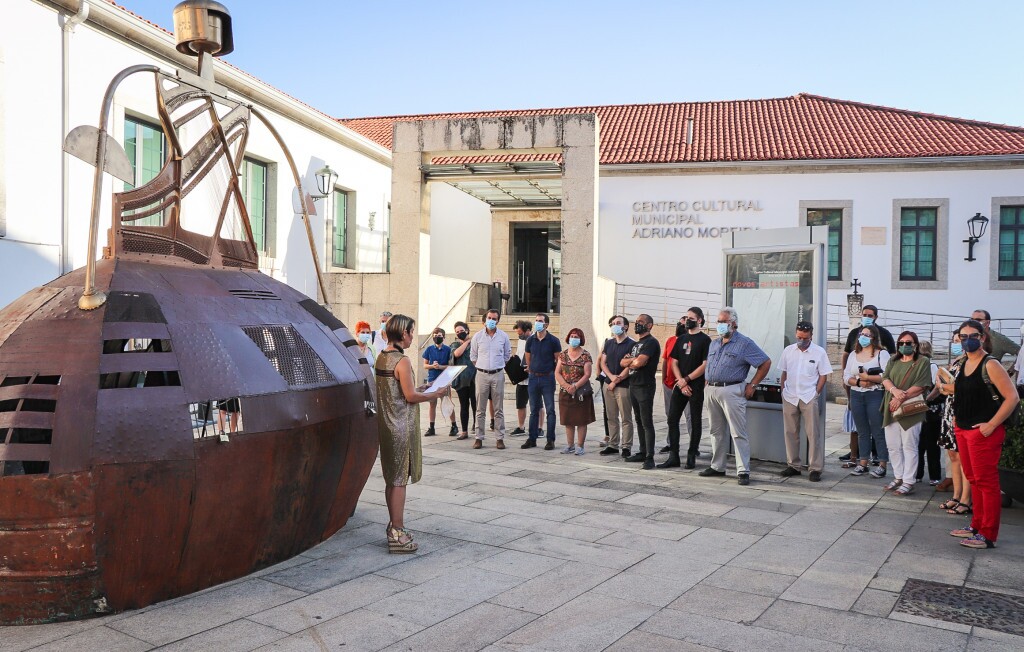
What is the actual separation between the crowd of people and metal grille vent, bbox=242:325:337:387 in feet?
1.73

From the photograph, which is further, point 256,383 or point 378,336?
point 378,336

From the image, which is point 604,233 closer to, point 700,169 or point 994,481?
point 700,169

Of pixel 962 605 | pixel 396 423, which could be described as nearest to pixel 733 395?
pixel 962 605

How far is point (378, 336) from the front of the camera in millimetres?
13117

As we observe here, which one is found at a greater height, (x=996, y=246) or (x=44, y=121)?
(x=44, y=121)

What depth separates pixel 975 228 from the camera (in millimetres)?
22828

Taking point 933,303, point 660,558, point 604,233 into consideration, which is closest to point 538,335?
point 660,558

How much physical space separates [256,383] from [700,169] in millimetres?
21140

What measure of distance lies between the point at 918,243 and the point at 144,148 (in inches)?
815

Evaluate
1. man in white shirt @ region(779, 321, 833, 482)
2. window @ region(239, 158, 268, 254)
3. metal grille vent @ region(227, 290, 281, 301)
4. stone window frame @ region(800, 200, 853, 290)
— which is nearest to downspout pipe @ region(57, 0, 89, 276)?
window @ region(239, 158, 268, 254)

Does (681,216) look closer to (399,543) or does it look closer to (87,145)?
(399,543)

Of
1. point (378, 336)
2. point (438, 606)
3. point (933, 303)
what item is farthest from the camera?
point (933, 303)

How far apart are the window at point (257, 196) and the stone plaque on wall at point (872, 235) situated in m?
16.8

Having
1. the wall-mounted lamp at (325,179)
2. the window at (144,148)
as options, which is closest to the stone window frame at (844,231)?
the wall-mounted lamp at (325,179)
